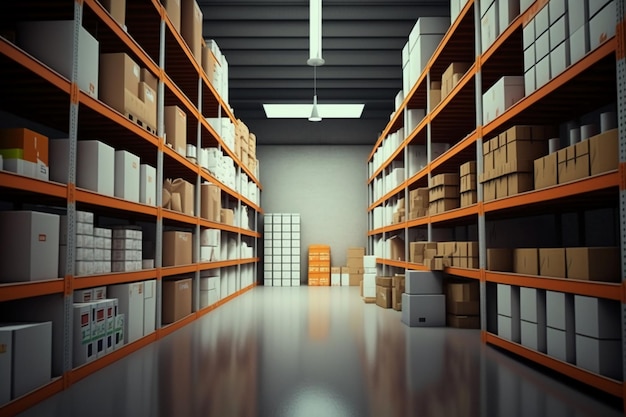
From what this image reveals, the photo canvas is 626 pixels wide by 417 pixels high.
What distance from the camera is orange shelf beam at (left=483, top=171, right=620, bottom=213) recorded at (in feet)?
9.42

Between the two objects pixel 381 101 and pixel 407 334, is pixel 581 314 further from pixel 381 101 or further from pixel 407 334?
pixel 381 101

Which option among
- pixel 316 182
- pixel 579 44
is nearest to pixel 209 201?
pixel 579 44

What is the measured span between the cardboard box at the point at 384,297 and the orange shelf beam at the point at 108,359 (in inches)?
156

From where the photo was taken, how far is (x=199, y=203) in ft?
22.6

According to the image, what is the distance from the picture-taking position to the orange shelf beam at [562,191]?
2871mm

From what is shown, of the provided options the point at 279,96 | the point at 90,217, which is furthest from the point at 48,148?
the point at 279,96

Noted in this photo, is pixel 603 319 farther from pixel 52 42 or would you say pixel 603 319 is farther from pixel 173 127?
pixel 173 127

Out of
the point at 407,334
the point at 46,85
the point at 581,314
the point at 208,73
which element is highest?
the point at 208,73

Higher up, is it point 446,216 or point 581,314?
point 446,216

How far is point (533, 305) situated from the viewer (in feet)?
12.7

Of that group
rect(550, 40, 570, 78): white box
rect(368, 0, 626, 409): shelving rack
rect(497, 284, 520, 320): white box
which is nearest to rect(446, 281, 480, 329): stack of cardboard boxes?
rect(368, 0, 626, 409): shelving rack

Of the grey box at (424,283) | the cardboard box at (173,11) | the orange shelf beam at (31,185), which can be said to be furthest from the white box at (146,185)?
the grey box at (424,283)

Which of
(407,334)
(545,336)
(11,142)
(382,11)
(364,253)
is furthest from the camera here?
(364,253)

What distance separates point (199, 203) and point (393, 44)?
16.4 feet
